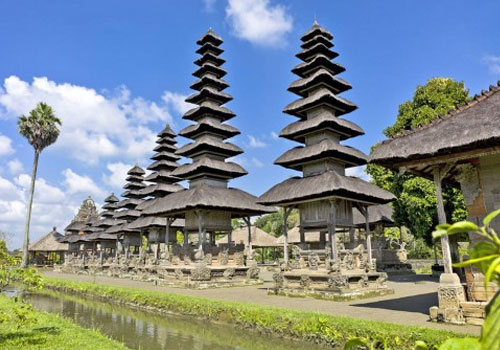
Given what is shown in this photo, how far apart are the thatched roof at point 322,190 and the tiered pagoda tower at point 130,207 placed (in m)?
18.8

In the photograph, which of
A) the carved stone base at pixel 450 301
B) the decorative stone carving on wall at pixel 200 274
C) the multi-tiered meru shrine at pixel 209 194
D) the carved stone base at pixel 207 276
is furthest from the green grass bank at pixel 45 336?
the multi-tiered meru shrine at pixel 209 194

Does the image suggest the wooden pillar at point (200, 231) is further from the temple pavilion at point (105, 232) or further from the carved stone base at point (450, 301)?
the temple pavilion at point (105, 232)

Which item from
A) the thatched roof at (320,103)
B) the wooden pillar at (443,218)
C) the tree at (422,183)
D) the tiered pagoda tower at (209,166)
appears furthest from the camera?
the tree at (422,183)

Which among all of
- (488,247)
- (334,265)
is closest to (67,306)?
(334,265)

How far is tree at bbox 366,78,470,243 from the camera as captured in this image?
22578mm

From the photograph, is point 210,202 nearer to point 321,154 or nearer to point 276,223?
point 321,154

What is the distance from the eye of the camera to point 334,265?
14.9 meters

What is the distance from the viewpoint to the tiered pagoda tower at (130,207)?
115 feet

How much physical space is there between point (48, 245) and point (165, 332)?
52.5 meters

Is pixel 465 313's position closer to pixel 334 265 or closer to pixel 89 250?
pixel 334 265

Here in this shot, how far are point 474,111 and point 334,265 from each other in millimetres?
8014

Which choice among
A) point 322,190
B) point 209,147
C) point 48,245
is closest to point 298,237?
point 209,147

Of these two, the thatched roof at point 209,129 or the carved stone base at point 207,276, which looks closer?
the carved stone base at point 207,276

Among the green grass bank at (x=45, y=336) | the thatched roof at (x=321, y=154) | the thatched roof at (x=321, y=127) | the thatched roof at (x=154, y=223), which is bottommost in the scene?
the green grass bank at (x=45, y=336)
